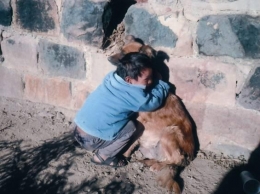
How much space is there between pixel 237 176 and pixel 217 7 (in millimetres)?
1668

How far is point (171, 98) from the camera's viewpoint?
355cm

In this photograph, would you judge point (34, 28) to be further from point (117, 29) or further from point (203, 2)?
point (203, 2)

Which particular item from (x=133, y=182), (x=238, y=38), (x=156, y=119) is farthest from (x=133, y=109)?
(x=238, y=38)

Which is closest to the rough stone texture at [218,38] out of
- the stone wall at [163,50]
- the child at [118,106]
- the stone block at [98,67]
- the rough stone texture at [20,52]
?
the stone wall at [163,50]

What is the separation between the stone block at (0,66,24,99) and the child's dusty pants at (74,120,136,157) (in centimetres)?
119

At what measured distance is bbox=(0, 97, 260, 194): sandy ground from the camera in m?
3.28

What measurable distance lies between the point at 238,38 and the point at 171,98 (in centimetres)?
87

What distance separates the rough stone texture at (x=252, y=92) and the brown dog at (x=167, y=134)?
589 millimetres

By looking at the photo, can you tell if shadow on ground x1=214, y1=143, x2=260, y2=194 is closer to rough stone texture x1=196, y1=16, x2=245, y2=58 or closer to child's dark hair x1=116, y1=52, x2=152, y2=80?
rough stone texture x1=196, y1=16, x2=245, y2=58

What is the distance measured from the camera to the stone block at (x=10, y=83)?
14.0ft

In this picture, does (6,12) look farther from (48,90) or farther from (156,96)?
(156,96)

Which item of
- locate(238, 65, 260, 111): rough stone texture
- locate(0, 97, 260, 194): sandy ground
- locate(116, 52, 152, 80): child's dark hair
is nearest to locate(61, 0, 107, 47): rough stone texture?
locate(116, 52, 152, 80): child's dark hair

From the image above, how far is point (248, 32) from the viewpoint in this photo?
10.3ft

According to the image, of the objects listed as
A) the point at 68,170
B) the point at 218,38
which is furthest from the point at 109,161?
the point at 218,38
